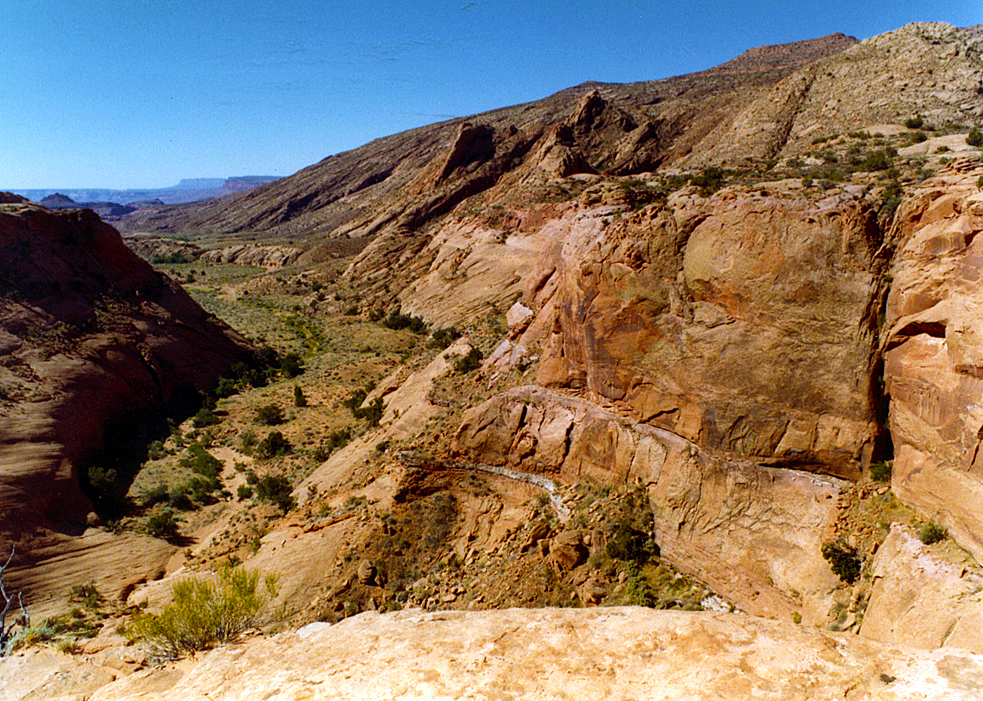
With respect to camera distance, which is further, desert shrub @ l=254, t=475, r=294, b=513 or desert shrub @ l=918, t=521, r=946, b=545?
desert shrub @ l=254, t=475, r=294, b=513

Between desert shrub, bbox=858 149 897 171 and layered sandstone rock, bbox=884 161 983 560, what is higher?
desert shrub, bbox=858 149 897 171

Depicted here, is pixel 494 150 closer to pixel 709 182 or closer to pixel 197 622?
pixel 709 182

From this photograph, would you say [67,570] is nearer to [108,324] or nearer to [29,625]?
[29,625]

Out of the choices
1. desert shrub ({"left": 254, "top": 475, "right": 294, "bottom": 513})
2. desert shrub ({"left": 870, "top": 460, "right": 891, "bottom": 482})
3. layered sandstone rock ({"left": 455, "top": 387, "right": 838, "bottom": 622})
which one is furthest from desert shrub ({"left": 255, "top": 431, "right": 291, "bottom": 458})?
desert shrub ({"left": 870, "top": 460, "right": 891, "bottom": 482})

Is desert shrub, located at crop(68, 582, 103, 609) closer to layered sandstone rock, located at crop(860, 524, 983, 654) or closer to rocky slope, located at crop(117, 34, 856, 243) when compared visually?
layered sandstone rock, located at crop(860, 524, 983, 654)

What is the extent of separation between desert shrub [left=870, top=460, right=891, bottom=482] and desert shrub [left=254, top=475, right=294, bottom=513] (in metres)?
17.4

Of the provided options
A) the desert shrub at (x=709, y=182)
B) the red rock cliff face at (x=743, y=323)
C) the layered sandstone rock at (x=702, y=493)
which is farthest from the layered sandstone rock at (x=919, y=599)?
the desert shrub at (x=709, y=182)

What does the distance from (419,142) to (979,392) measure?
11634 cm

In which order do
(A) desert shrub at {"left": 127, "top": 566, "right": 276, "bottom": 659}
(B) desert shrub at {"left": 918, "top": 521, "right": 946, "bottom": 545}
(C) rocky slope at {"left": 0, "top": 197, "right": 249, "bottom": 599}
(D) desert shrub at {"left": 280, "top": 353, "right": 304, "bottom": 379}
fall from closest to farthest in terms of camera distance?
(B) desert shrub at {"left": 918, "top": 521, "right": 946, "bottom": 545}, (A) desert shrub at {"left": 127, "top": 566, "right": 276, "bottom": 659}, (C) rocky slope at {"left": 0, "top": 197, "right": 249, "bottom": 599}, (D) desert shrub at {"left": 280, "top": 353, "right": 304, "bottom": 379}

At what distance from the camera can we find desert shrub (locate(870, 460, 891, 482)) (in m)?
11.5

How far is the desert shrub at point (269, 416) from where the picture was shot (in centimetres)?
2780

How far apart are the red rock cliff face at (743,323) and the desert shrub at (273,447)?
15.4 meters

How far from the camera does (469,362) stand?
853 inches

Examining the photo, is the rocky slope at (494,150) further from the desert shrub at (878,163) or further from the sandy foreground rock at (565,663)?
the sandy foreground rock at (565,663)
